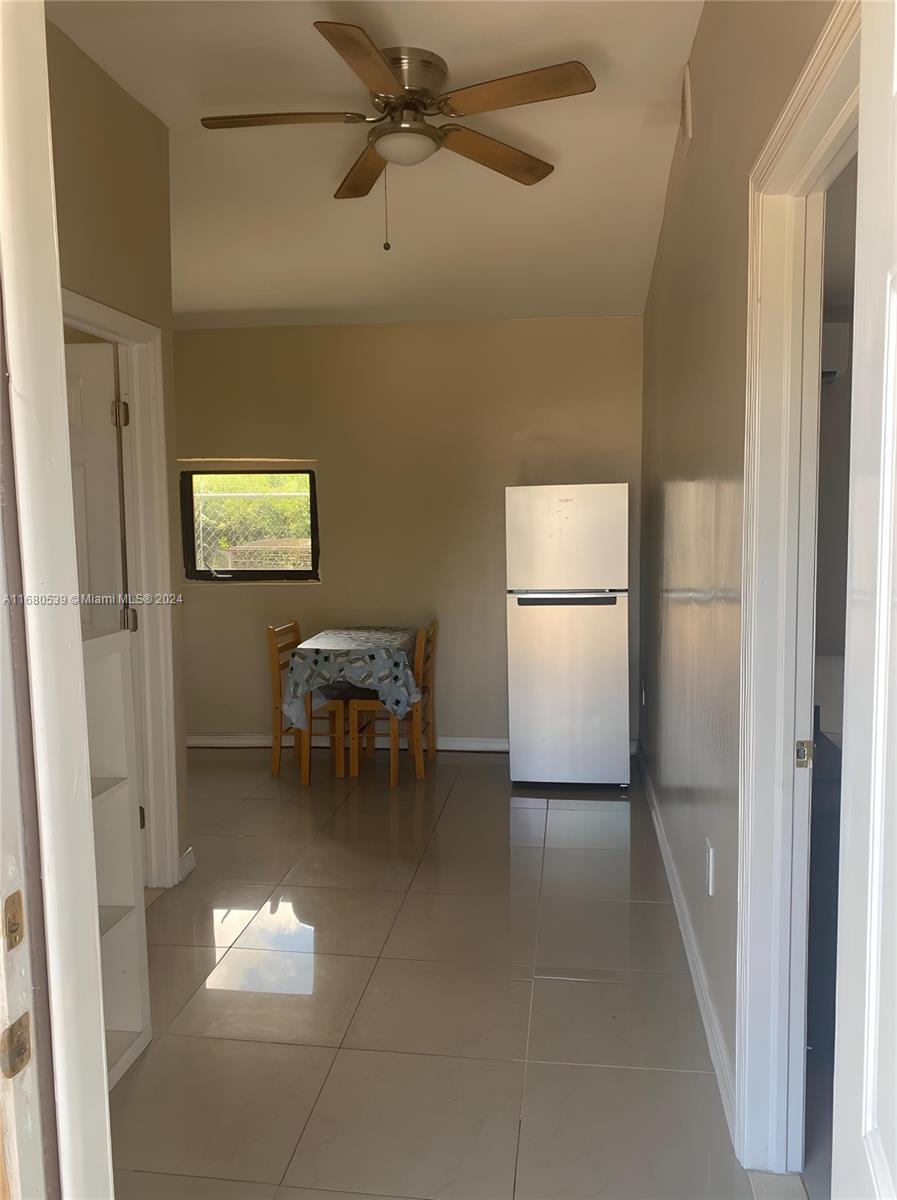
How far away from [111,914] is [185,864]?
3.90 ft

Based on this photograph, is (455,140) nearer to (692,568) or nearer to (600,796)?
(692,568)

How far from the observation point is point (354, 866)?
11.8 feet

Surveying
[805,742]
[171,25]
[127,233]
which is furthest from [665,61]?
[805,742]

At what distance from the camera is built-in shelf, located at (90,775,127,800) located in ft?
7.38

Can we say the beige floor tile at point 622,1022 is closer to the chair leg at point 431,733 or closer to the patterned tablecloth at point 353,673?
the patterned tablecloth at point 353,673

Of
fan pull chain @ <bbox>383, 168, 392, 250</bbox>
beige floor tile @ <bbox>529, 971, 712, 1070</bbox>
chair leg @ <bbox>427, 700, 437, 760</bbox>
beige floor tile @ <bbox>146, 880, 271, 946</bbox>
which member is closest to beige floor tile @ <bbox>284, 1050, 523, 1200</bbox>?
beige floor tile @ <bbox>529, 971, 712, 1070</bbox>

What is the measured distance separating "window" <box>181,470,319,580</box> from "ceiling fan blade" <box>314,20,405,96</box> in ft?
10.3

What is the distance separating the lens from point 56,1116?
2.77ft

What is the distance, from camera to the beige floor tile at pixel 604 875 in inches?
129

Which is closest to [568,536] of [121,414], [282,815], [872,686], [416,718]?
[416,718]

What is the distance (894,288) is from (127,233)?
114 inches

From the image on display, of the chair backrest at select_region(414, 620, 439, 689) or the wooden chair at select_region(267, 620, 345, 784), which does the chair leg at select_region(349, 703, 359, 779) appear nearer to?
the wooden chair at select_region(267, 620, 345, 784)

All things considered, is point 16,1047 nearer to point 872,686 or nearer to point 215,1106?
point 872,686

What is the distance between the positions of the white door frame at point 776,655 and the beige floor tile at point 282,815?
2.45 meters
